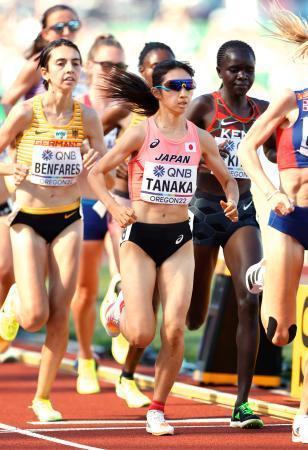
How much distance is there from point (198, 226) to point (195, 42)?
15.2m

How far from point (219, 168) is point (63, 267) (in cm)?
124

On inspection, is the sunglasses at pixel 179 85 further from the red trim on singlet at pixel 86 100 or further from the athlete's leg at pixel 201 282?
the red trim on singlet at pixel 86 100

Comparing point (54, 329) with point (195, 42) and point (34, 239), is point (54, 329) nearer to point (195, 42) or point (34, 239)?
point (34, 239)

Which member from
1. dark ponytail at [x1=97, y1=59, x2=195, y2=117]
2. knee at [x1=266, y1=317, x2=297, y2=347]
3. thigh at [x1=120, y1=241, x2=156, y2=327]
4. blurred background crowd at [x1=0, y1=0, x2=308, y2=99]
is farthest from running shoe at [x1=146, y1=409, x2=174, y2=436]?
blurred background crowd at [x1=0, y1=0, x2=308, y2=99]

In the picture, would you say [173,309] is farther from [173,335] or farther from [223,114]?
[223,114]

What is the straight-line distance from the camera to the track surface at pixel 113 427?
743 centimetres

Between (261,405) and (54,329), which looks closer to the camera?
(54,329)

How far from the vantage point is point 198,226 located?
344 inches

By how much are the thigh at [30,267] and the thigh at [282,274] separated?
1.63 metres

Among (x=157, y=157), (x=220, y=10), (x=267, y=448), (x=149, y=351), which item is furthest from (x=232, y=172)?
(x=220, y=10)

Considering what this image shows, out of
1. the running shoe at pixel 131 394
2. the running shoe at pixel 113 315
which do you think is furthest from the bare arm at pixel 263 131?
the running shoe at pixel 131 394

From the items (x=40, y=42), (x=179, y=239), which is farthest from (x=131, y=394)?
(x=40, y=42)

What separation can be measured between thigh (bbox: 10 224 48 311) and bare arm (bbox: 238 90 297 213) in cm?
162

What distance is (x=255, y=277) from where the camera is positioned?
800 centimetres
